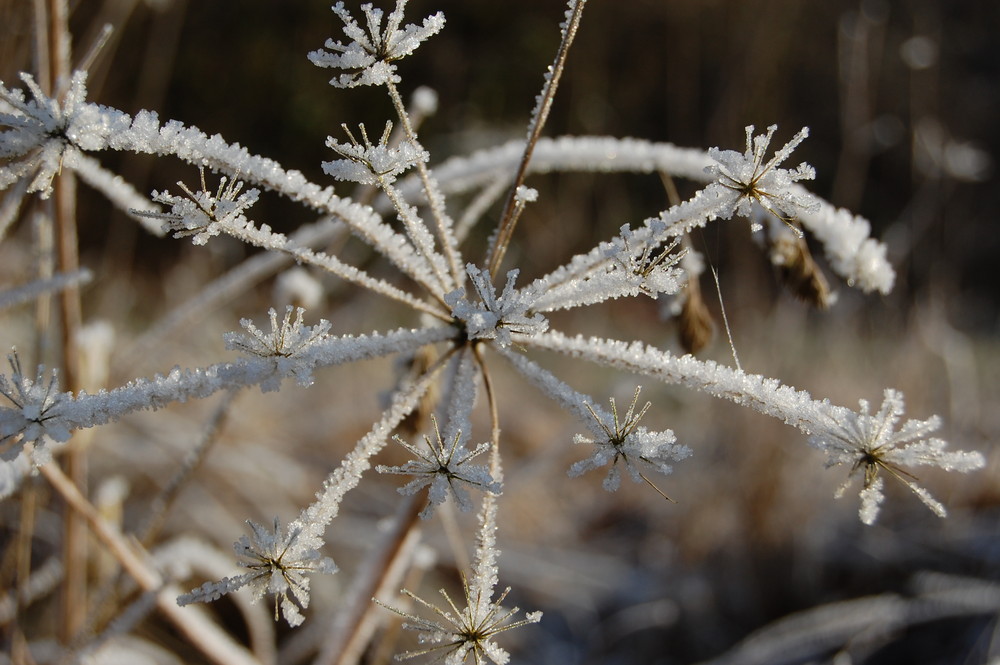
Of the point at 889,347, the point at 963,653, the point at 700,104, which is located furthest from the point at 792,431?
the point at 700,104

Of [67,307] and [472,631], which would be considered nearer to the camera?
[472,631]

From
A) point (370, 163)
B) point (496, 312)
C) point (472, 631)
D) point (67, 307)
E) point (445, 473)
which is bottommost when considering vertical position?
point (472, 631)

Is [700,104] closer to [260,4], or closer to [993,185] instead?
[993,185]

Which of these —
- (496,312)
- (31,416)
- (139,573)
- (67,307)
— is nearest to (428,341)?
(496,312)

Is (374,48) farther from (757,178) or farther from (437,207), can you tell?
(757,178)

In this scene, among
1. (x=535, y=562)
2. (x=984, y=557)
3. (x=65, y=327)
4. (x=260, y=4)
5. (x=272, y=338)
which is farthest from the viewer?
(x=260, y=4)

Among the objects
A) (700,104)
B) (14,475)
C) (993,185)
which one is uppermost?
(700,104)
